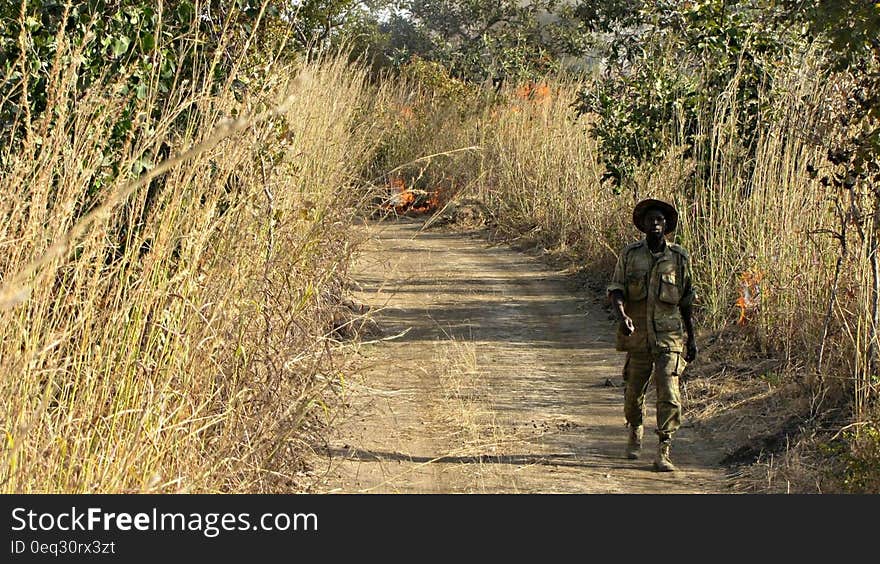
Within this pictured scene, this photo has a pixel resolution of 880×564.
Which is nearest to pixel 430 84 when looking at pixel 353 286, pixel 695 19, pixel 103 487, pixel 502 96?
pixel 502 96

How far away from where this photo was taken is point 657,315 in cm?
671

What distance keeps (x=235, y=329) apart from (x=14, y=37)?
5.40ft

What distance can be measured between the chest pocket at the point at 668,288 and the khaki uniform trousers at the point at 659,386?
0.96 ft

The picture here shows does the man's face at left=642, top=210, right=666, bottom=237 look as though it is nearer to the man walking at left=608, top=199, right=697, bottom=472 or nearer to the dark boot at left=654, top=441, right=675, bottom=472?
the man walking at left=608, top=199, right=697, bottom=472

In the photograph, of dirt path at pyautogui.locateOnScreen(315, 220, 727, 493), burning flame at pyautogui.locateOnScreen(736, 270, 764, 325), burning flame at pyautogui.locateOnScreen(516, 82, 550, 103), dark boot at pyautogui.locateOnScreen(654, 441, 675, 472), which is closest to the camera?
dirt path at pyautogui.locateOnScreen(315, 220, 727, 493)

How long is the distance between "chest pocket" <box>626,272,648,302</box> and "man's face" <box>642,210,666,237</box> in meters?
0.24

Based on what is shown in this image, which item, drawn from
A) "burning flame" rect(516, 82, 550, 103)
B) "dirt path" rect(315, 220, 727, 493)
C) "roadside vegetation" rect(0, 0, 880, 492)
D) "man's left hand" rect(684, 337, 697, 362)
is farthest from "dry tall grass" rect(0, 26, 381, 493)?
"burning flame" rect(516, 82, 550, 103)

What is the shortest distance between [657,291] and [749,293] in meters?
2.15

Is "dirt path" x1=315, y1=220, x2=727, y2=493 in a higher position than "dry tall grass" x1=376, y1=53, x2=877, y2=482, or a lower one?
lower

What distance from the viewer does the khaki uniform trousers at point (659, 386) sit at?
665cm

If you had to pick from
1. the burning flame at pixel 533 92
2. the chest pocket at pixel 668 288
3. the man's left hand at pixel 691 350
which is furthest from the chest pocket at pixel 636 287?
the burning flame at pixel 533 92

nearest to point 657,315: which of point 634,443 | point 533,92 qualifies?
point 634,443

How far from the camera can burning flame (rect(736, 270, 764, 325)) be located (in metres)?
8.55

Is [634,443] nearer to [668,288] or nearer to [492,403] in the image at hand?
[668,288]
